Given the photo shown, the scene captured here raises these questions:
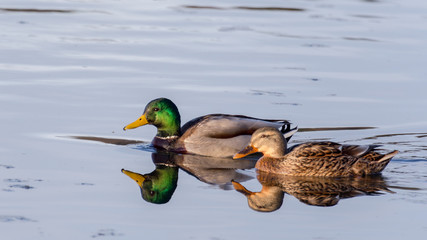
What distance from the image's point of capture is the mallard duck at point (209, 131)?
1075cm

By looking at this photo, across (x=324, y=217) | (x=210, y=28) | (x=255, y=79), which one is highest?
(x=210, y=28)

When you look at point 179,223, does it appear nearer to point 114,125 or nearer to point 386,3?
point 114,125

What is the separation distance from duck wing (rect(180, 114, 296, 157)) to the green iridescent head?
35cm

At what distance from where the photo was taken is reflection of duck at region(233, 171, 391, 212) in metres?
8.36

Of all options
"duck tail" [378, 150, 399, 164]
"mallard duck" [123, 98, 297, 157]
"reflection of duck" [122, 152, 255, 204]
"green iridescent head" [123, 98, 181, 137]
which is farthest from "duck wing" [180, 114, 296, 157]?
"duck tail" [378, 150, 399, 164]

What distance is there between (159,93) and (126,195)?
458 centimetres

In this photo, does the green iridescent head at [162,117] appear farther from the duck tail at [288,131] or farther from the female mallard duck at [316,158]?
the female mallard duck at [316,158]

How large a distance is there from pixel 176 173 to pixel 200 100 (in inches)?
121

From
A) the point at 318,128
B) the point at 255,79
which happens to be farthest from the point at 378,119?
the point at 255,79

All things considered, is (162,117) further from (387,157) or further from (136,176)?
(387,157)

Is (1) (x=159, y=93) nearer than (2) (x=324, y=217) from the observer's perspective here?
No

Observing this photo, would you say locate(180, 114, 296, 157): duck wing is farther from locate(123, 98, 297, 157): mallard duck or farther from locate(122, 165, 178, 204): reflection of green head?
locate(122, 165, 178, 204): reflection of green head

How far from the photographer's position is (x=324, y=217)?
7730 mm

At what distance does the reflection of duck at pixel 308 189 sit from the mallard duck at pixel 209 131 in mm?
1078
